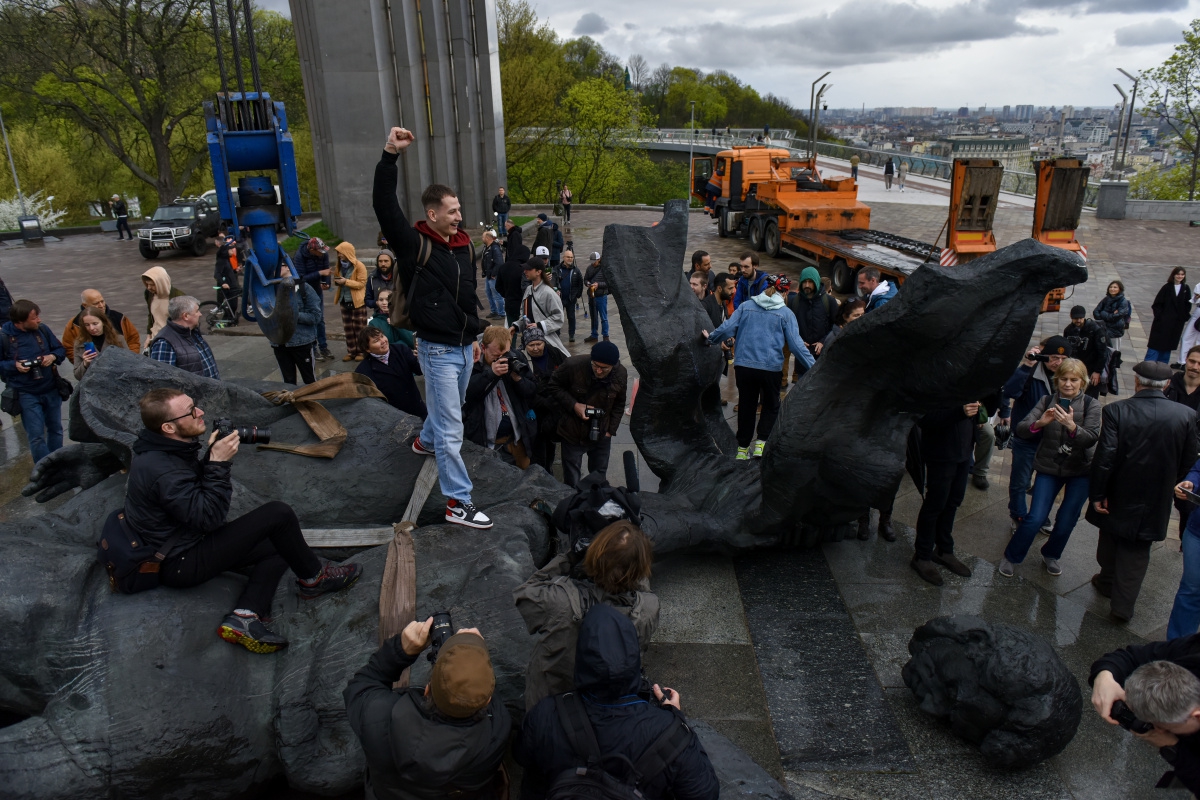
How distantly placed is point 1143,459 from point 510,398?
13.4 ft

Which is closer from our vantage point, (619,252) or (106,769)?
(106,769)

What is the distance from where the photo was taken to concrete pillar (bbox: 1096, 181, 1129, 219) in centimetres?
2316

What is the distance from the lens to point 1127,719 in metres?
2.52

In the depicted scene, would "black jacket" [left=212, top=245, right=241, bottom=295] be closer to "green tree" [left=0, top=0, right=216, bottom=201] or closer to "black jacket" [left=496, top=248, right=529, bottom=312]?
"black jacket" [left=496, top=248, right=529, bottom=312]

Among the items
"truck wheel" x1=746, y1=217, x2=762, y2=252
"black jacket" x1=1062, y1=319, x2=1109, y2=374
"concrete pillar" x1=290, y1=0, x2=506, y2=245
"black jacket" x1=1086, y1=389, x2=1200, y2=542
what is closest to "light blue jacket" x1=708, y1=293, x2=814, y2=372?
"black jacket" x1=1086, y1=389, x2=1200, y2=542

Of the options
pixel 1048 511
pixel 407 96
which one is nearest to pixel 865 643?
pixel 1048 511

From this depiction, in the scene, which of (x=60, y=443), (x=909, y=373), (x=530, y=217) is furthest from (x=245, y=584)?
(x=530, y=217)

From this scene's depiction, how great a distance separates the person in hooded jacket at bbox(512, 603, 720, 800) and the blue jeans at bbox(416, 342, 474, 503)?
2.03 metres

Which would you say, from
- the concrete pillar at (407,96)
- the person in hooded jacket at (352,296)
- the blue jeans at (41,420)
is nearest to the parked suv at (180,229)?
the concrete pillar at (407,96)

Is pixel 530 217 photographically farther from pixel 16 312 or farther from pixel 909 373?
pixel 909 373

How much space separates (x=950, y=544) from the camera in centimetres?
537

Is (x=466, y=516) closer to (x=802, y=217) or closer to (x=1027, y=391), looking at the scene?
(x=1027, y=391)

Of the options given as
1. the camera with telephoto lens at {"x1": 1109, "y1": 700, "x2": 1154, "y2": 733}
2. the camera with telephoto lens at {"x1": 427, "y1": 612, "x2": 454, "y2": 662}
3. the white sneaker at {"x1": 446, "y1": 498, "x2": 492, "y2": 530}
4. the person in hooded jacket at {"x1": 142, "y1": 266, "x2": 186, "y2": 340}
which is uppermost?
the person in hooded jacket at {"x1": 142, "y1": 266, "x2": 186, "y2": 340}

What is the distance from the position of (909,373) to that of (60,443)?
735 cm
